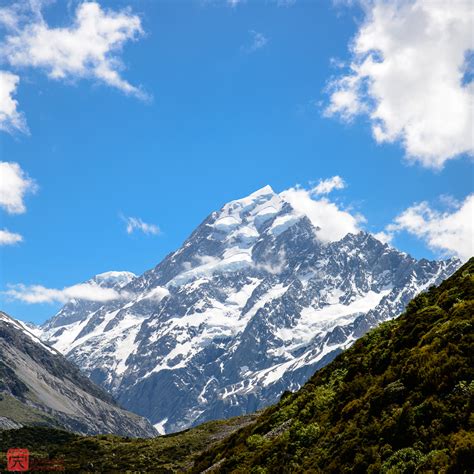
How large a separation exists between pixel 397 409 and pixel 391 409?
642 mm

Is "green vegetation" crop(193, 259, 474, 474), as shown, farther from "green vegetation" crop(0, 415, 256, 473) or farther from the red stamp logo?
"green vegetation" crop(0, 415, 256, 473)

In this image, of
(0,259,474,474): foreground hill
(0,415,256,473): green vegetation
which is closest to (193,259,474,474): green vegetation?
(0,259,474,474): foreground hill

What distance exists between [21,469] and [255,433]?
47935 mm

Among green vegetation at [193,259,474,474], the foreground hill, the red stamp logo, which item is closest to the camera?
green vegetation at [193,259,474,474]

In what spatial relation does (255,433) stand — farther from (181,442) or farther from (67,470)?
(181,442)

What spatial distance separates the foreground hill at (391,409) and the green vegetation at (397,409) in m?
0.04

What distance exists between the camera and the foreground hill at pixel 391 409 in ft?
74.4

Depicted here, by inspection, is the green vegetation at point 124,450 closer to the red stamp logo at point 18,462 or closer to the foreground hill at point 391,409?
the red stamp logo at point 18,462

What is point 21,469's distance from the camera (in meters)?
77.9

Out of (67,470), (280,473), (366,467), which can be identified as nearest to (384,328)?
(280,473)

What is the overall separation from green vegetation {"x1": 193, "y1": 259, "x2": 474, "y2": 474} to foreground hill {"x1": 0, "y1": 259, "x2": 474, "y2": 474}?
0.04 meters

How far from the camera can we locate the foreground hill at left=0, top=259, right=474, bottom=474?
893 inches

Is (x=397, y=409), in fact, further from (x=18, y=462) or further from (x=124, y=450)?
(x=124, y=450)

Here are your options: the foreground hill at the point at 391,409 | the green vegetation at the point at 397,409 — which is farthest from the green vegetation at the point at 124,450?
the green vegetation at the point at 397,409
